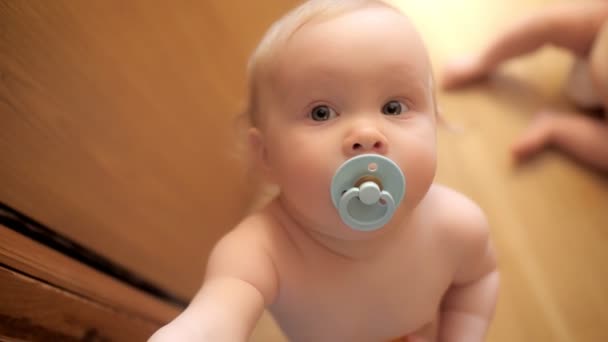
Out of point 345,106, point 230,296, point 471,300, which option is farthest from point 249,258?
point 471,300

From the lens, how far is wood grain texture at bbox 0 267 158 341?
0.45 metres

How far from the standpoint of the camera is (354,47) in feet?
1.25

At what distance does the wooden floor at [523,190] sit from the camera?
0.75 m

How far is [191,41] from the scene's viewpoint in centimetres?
63

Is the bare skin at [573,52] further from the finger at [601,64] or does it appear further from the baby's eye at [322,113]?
the baby's eye at [322,113]

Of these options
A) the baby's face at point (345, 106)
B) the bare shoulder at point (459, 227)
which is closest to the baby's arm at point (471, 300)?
the bare shoulder at point (459, 227)

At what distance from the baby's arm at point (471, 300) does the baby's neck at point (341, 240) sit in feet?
0.36

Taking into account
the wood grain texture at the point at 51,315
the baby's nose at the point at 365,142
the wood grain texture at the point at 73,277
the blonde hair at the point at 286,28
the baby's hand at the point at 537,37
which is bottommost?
the wood grain texture at the point at 51,315

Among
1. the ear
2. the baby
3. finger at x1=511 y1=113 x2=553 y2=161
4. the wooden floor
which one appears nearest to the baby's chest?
the baby

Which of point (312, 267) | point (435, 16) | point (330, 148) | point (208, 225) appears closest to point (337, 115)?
point (330, 148)

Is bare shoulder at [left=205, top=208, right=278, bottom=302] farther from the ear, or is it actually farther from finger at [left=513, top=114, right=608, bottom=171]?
finger at [left=513, top=114, right=608, bottom=171]

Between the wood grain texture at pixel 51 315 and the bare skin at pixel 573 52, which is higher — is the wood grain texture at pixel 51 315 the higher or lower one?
the lower one

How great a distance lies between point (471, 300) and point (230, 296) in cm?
28

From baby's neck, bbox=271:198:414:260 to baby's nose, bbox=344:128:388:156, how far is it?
0.08m
